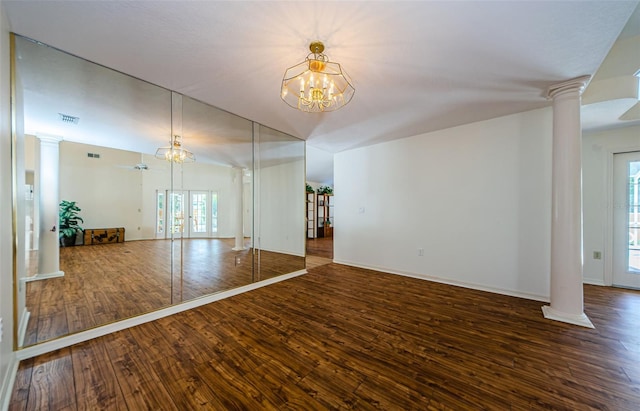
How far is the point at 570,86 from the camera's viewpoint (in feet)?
8.19

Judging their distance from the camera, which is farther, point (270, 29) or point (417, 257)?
point (417, 257)

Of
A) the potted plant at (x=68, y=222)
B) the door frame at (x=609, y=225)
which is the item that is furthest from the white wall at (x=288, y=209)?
the door frame at (x=609, y=225)

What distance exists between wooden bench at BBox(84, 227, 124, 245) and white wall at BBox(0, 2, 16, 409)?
1025mm

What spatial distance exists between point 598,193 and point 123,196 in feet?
24.0

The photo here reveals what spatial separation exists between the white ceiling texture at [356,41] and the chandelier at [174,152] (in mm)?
649

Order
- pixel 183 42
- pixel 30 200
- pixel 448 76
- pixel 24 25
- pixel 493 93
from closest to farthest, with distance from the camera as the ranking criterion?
pixel 24 25, pixel 183 42, pixel 30 200, pixel 448 76, pixel 493 93

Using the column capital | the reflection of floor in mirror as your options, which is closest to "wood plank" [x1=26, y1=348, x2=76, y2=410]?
the reflection of floor in mirror

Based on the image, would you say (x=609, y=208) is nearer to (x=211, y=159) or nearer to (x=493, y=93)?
(x=493, y=93)

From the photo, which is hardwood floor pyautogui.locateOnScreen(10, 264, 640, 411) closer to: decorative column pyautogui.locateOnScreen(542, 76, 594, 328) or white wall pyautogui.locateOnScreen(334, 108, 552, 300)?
decorative column pyautogui.locateOnScreen(542, 76, 594, 328)

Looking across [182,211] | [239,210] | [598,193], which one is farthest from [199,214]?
[598,193]

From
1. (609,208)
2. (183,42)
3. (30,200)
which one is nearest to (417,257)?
(609,208)

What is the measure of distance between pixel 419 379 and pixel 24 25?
409 cm

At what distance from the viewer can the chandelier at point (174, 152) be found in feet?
9.81

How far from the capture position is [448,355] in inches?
Result: 76.0
